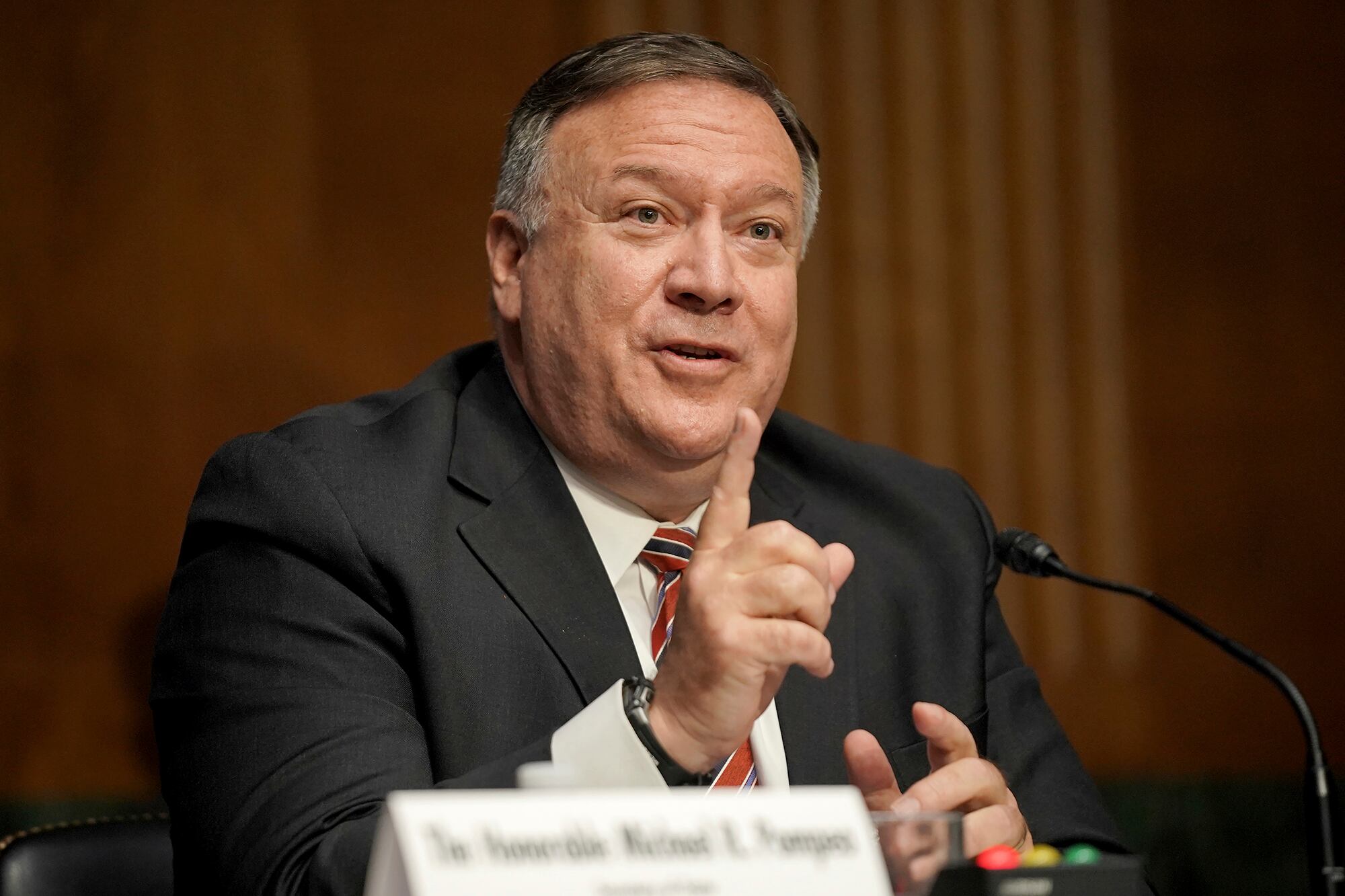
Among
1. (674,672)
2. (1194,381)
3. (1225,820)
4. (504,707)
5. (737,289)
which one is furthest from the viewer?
(1194,381)

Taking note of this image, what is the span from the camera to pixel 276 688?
161cm

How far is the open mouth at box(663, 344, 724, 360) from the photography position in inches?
77.2

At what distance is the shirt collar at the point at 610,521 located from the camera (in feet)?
6.50

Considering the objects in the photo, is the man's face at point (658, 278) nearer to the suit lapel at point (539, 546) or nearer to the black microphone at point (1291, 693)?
the suit lapel at point (539, 546)

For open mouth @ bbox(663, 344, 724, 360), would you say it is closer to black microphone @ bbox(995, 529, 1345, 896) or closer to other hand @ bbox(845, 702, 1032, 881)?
black microphone @ bbox(995, 529, 1345, 896)

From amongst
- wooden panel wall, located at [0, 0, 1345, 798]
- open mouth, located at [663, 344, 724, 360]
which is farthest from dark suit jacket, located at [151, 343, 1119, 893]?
wooden panel wall, located at [0, 0, 1345, 798]

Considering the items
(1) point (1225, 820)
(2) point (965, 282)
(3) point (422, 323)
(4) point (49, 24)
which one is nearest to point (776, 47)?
(2) point (965, 282)

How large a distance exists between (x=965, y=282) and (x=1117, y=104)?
61 centimetres

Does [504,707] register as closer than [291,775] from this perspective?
No

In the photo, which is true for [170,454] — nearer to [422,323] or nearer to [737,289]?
[422,323]

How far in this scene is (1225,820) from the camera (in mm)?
3465

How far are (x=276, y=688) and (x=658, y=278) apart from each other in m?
0.73

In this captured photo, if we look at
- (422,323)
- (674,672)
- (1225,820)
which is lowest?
(1225,820)

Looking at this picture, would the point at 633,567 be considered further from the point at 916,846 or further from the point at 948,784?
the point at 916,846
